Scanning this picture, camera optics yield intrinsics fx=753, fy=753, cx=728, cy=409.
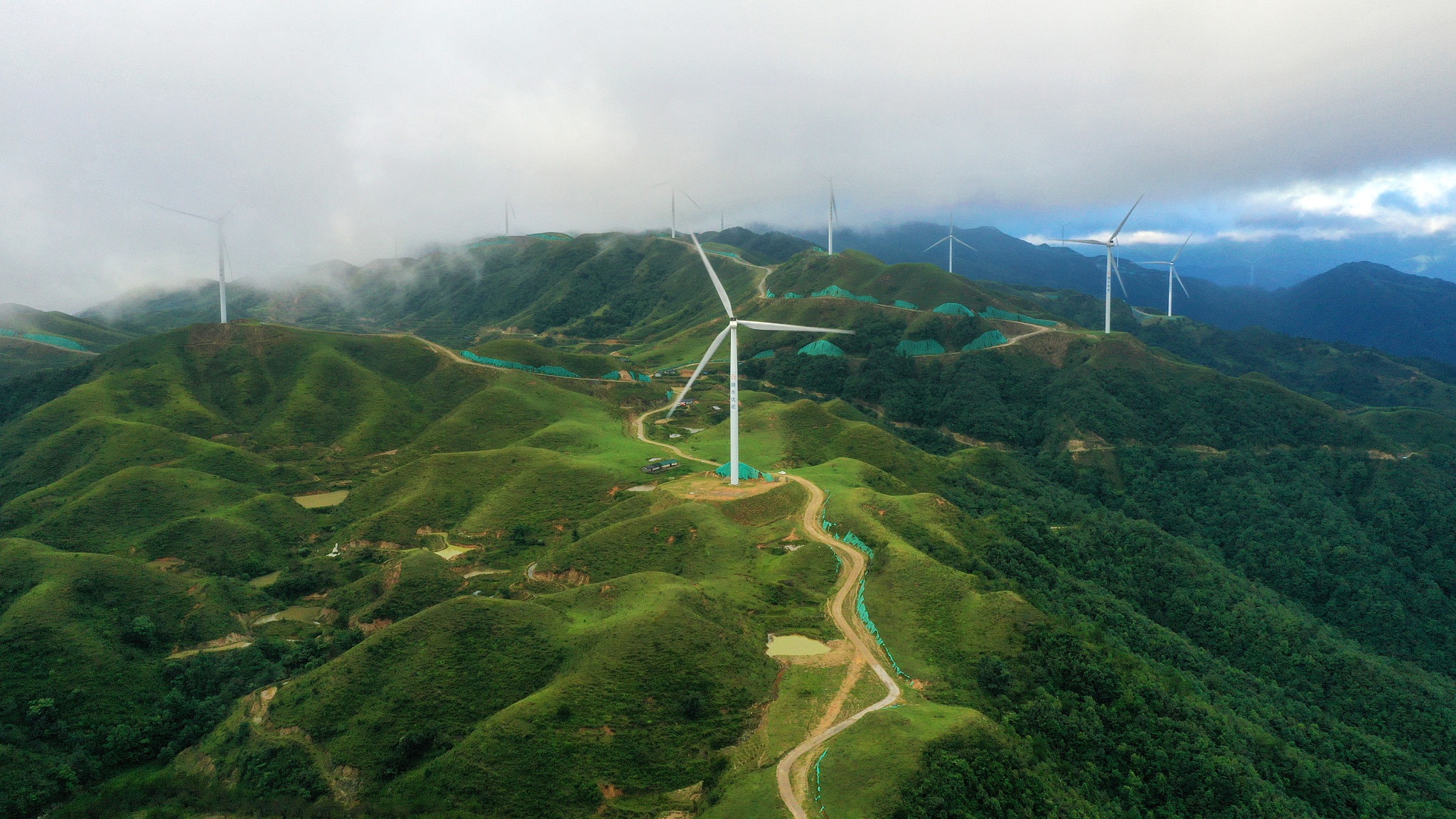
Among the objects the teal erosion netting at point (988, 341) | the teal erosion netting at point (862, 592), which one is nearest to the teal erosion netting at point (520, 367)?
the teal erosion netting at point (862, 592)

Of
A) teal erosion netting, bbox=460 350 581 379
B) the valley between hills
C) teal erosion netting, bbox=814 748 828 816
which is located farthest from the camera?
teal erosion netting, bbox=460 350 581 379

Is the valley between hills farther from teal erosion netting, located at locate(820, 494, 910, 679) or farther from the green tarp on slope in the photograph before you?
the green tarp on slope

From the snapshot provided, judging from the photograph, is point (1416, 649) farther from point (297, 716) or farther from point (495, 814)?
point (297, 716)

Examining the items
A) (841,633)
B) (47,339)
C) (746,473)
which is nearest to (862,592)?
(841,633)

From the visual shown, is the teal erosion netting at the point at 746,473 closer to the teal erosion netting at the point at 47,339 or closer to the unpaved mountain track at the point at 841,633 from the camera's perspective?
the unpaved mountain track at the point at 841,633

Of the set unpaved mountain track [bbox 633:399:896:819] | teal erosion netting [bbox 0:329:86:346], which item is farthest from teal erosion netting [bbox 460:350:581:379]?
teal erosion netting [bbox 0:329:86:346]

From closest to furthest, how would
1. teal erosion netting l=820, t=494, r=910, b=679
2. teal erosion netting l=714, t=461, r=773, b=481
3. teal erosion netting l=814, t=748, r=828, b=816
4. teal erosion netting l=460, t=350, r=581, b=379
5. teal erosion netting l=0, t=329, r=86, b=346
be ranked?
teal erosion netting l=814, t=748, r=828, b=816
teal erosion netting l=820, t=494, r=910, b=679
teal erosion netting l=714, t=461, r=773, b=481
teal erosion netting l=460, t=350, r=581, b=379
teal erosion netting l=0, t=329, r=86, b=346
